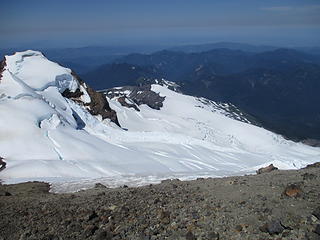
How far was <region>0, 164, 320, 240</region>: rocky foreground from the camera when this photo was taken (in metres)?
9.34

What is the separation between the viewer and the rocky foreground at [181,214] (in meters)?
9.34

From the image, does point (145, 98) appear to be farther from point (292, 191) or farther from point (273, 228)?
point (273, 228)

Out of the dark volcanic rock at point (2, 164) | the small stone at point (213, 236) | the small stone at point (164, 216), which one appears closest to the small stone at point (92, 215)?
the small stone at point (164, 216)

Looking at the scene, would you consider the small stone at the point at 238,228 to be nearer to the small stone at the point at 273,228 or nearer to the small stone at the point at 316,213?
the small stone at the point at 273,228

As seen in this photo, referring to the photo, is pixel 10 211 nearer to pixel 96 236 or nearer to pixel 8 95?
pixel 96 236

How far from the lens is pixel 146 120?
75.6 m

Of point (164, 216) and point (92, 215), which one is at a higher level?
point (164, 216)

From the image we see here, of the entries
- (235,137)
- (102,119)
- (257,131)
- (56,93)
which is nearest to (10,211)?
(56,93)

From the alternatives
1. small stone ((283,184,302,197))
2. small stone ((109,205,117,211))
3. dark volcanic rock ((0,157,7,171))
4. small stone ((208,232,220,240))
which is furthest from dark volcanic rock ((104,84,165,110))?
small stone ((208,232,220,240))

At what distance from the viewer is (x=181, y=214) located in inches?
417

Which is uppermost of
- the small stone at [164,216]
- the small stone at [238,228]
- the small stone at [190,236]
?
the small stone at [238,228]

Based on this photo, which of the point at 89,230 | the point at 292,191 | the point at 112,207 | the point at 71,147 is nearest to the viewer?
the point at 89,230

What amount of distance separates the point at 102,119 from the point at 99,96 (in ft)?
15.6

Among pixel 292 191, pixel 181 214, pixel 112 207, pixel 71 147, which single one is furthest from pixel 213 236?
pixel 71 147
